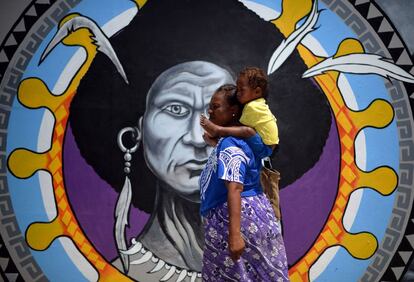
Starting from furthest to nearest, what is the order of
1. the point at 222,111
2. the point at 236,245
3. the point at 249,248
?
the point at 222,111
the point at 249,248
the point at 236,245

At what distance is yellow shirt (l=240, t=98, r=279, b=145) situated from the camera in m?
2.28

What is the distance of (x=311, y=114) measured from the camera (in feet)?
12.3

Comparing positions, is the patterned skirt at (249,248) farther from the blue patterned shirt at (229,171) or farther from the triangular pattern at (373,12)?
the triangular pattern at (373,12)

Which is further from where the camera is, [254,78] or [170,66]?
[170,66]

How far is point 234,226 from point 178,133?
5.57 ft

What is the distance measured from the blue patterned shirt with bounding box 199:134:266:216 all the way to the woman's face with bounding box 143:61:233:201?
4.54 feet

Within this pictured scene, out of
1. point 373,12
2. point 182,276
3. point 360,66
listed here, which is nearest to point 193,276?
point 182,276

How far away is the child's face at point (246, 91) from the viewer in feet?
7.57

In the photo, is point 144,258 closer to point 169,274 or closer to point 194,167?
point 169,274

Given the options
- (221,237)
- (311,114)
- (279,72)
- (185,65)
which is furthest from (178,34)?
(221,237)

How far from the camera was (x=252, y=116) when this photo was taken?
7.48ft

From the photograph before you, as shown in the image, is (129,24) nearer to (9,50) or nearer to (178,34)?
(178,34)

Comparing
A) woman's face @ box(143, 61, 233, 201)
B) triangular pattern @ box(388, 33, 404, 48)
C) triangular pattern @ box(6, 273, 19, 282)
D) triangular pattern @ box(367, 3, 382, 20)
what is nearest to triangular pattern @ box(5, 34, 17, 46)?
woman's face @ box(143, 61, 233, 201)

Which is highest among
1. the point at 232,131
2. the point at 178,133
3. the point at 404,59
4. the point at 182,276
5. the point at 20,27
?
the point at 404,59
